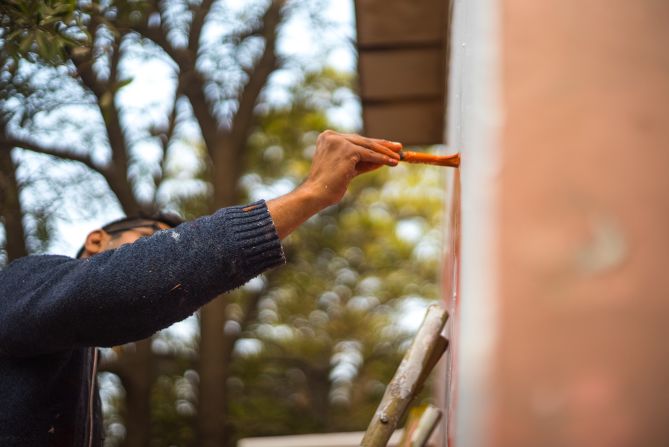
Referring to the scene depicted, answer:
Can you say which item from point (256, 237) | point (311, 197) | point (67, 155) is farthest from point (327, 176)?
point (67, 155)

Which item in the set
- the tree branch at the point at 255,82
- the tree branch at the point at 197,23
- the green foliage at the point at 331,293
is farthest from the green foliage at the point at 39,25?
the green foliage at the point at 331,293

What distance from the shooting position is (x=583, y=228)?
144 centimetres

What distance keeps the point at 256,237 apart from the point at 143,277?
0.26 metres

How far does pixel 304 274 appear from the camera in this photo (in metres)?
12.4

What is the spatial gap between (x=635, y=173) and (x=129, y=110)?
288 inches

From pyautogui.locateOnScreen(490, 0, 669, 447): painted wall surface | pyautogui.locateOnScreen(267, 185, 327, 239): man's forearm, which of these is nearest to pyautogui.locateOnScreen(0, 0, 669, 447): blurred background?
pyautogui.locateOnScreen(490, 0, 669, 447): painted wall surface

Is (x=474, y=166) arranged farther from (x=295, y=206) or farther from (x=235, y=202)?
(x=235, y=202)

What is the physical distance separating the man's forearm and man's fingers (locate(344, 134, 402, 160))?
5.9 inches

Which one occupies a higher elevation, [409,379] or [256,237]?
[256,237]

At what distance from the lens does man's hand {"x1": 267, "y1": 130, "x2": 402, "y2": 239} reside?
196 centimetres

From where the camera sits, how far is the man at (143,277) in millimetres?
1859

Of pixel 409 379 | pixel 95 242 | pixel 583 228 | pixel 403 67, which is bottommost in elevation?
pixel 409 379

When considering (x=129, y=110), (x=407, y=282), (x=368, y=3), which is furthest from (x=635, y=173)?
(x=407, y=282)

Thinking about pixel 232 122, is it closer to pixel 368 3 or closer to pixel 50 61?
pixel 368 3
